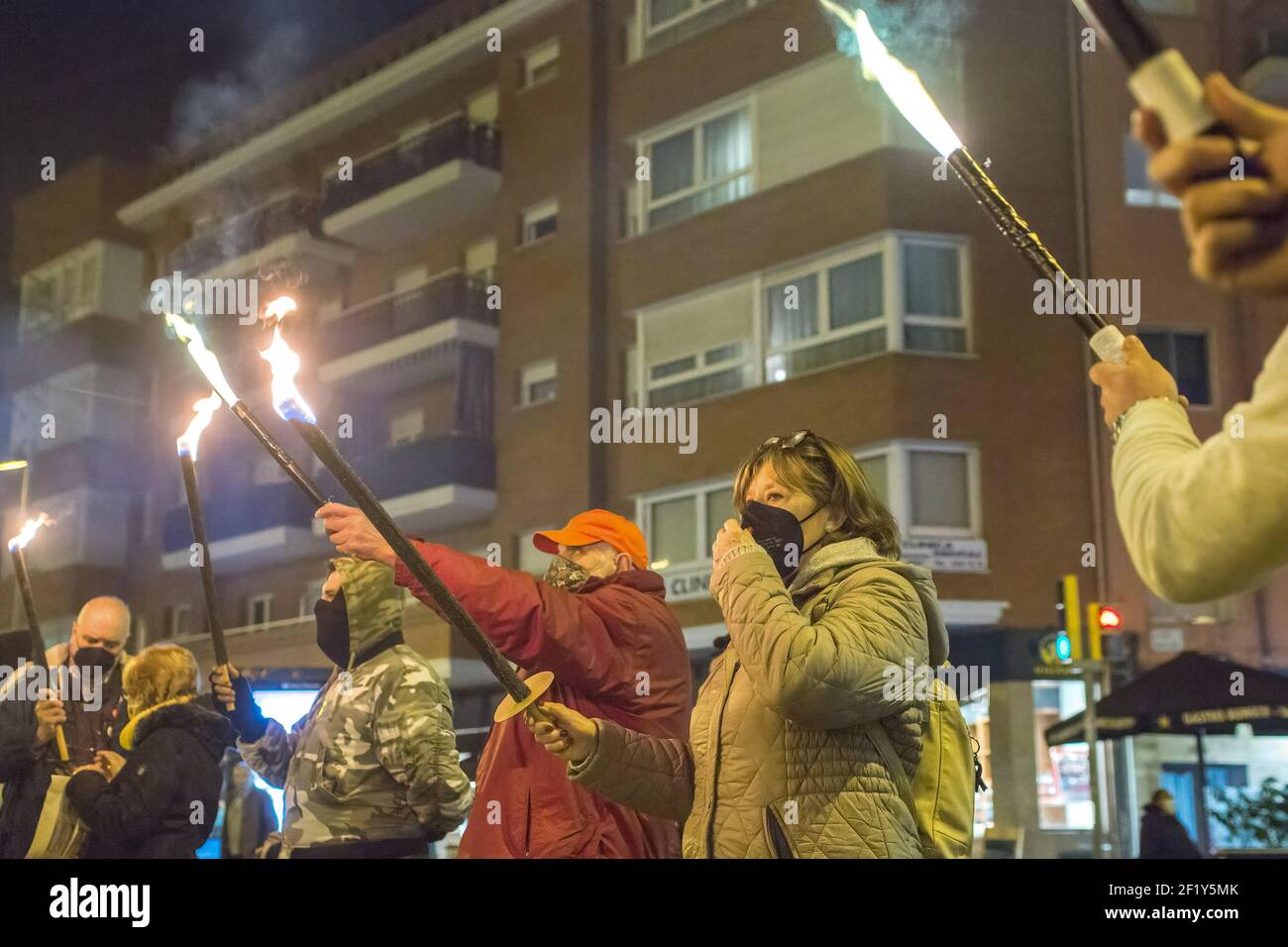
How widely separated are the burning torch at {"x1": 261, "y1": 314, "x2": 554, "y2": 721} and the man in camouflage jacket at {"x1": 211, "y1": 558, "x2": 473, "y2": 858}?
46.6 inches

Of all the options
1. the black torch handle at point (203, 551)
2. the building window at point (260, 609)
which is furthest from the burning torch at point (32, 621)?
the building window at point (260, 609)

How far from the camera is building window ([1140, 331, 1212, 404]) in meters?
16.0

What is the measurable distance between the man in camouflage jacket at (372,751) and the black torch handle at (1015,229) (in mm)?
2717

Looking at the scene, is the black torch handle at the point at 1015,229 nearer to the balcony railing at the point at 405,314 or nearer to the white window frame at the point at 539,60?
the balcony railing at the point at 405,314

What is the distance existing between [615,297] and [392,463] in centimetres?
426

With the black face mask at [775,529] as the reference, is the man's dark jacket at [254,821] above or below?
below

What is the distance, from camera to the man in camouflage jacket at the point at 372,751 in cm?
412

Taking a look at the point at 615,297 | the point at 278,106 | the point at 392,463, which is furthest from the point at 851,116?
the point at 278,106

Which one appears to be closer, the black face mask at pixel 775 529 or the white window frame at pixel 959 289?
the black face mask at pixel 775 529

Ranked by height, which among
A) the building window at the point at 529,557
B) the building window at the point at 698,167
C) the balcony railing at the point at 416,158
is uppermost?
the balcony railing at the point at 416,158

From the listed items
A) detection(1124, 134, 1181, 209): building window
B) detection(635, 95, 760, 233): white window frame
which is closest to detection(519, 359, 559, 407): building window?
detection(635, 95, 760, 233): white window frame
